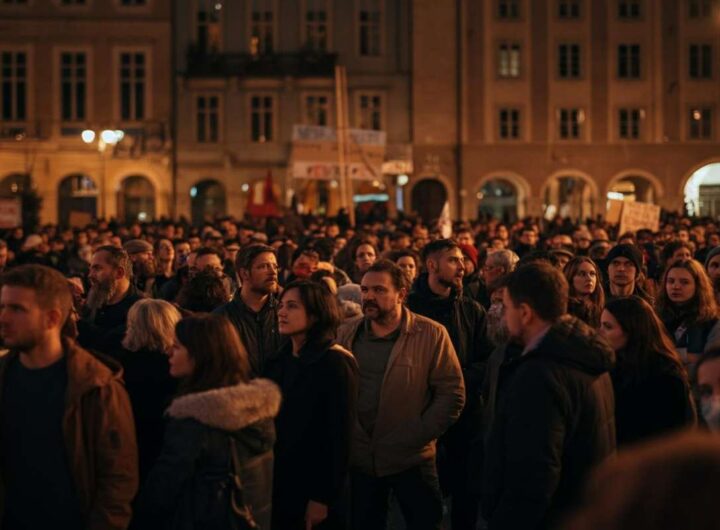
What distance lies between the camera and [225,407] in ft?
15.0

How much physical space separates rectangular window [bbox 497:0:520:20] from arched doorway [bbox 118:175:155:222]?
14.7 metres

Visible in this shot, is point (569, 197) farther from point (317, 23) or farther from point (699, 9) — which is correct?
point (317, 23)

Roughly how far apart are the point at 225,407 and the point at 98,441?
19.4 inches

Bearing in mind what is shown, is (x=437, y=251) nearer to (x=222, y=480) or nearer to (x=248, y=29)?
(x=222, y=480)

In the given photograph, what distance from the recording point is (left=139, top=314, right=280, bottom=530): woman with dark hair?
458 cm

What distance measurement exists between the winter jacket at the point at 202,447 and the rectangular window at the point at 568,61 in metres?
42.4

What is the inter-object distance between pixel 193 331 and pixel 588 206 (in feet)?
139

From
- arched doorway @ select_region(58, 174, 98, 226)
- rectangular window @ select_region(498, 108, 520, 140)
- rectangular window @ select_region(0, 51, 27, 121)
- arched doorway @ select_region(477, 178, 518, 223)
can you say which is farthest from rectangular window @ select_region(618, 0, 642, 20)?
rectangular window @ select_region(0, 51, 27, 121)

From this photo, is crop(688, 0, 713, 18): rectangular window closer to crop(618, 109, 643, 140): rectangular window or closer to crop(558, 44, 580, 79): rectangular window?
crop(618, 109, 643, 140): rectangular window

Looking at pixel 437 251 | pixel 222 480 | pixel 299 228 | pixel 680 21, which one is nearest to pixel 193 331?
pixel 222 480

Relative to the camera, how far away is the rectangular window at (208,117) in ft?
145

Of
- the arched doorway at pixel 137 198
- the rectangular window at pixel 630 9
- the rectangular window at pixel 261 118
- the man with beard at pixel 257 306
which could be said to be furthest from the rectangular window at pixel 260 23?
the man with beard at pixel 257 306

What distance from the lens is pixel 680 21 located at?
4547 centimetres

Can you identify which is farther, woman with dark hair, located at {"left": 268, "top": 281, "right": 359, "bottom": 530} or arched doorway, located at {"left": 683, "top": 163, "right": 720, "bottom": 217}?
arched doorway, located at {"left": 683, "top": 163, "right": 720, "bottom": 217}
